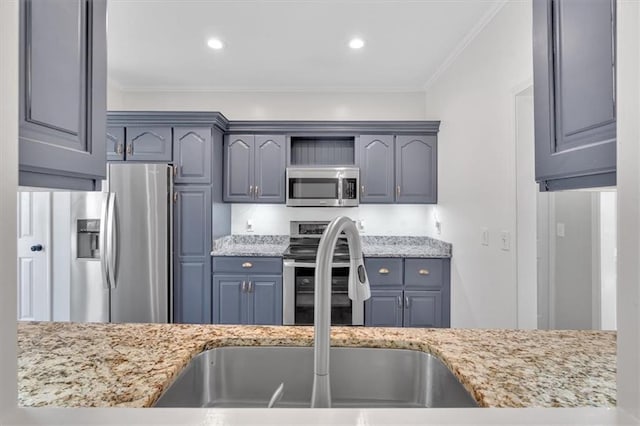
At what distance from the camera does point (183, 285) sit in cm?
305

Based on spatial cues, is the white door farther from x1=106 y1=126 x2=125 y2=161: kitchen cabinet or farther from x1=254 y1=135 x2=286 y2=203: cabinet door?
x1=254 y1=135 x2=286 y2=203: cabinet door

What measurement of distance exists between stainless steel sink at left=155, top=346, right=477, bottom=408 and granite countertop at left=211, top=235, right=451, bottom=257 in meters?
2.14

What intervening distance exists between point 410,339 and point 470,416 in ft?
1.69

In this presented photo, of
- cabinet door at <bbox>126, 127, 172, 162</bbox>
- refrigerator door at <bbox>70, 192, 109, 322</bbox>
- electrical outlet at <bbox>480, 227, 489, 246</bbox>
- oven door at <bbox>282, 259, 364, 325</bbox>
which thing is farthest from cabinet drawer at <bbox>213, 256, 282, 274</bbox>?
electrical outlet at <bbox>480, 227, 489, 246</bbox>

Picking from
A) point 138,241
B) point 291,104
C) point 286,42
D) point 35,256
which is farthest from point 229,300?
point 286,42

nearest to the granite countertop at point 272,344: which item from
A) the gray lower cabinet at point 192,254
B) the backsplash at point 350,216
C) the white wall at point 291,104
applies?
the gray lower cabinet at point 192,254

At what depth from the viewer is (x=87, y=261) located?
2857mm

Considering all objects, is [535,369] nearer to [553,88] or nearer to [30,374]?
[553,88]

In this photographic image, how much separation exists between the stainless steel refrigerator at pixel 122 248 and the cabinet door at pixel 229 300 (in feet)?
1.63

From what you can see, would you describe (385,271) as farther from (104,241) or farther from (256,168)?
(104,241)

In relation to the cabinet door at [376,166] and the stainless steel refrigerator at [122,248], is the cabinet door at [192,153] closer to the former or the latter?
the stainless steel refrigerator at [122,248]

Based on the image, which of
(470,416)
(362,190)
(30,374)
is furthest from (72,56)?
(362,190)

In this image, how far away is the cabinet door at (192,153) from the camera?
10.1 ft

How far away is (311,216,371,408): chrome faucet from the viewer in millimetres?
668
